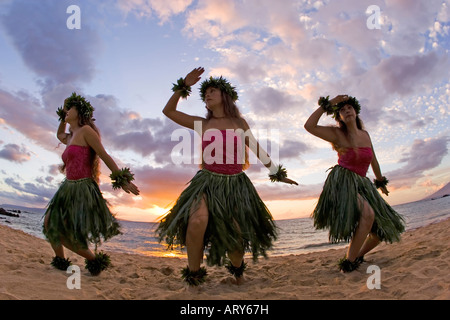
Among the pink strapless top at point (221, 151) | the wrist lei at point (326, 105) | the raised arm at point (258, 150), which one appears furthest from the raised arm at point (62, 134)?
the wrist lei at point (326, 105)

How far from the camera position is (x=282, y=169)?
10.6 ft

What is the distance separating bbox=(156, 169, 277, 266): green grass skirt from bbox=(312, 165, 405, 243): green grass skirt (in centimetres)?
75

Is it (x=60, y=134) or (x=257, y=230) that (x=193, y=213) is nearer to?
(x=257, y=230)

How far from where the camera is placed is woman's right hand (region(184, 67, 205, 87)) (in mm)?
3107

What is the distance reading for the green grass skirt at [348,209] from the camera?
3238 mm

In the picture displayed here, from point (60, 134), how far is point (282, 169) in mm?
2728

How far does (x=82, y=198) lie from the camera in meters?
3.17

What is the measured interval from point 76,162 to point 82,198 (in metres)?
0.40

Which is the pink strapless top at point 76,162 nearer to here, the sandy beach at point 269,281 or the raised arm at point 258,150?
the sandy beach at point 269,281

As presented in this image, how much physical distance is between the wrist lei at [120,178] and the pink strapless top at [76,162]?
1.48 feet

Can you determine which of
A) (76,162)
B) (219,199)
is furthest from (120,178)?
(219,199)

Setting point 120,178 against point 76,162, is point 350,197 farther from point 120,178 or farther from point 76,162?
point 76,162

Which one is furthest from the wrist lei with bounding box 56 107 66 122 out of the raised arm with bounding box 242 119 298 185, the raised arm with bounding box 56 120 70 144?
the raised arm with bounding box 242 119 298 185

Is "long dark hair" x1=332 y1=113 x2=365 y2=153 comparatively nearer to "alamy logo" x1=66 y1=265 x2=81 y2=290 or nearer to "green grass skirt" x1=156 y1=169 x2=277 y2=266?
"green grass skirt" x1=156 y1=169 x2=277 y2=266
